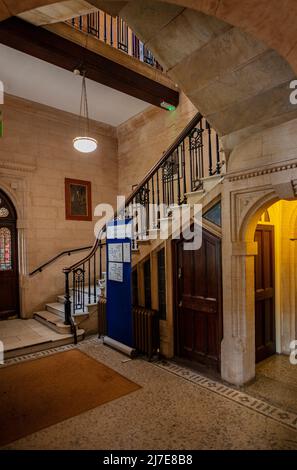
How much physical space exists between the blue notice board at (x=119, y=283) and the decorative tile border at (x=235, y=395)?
79 centimetres

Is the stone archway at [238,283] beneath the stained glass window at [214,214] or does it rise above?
beneath

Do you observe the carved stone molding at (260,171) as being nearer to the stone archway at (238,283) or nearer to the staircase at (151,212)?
the stone archway at (238,283)

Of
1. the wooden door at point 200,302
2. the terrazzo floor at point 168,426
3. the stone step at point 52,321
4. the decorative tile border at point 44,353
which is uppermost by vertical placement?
the wooden door at point 200,302

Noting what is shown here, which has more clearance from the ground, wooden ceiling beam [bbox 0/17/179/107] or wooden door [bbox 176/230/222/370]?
wooden ceiling beam [bbox 0/17/179/107]

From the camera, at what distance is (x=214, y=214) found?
11.8 ft

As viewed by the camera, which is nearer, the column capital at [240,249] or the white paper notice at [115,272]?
the column capital at [240,249]

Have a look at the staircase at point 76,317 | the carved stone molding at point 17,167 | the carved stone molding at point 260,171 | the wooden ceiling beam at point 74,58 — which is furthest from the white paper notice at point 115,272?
the wooden ceiling beam at point 74,58

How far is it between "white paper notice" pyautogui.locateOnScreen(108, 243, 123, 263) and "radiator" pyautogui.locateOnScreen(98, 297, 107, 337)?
0.91 metres

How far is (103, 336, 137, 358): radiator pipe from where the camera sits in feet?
13.8

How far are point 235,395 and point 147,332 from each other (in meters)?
1.45

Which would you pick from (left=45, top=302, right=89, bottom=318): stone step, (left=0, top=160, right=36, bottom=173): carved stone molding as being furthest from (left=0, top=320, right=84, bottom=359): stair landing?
(left=0, top=160, right=36, bottom=173): carved stone molding

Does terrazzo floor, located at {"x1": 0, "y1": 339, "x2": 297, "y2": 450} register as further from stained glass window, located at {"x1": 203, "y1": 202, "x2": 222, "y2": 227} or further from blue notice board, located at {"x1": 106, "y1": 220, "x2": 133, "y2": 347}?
stained glass window, located at {"x1": 203, "y1": 202, "x2": 222, "y2": 227}

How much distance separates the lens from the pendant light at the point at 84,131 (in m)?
5.02

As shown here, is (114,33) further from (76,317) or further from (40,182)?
(76,317)
